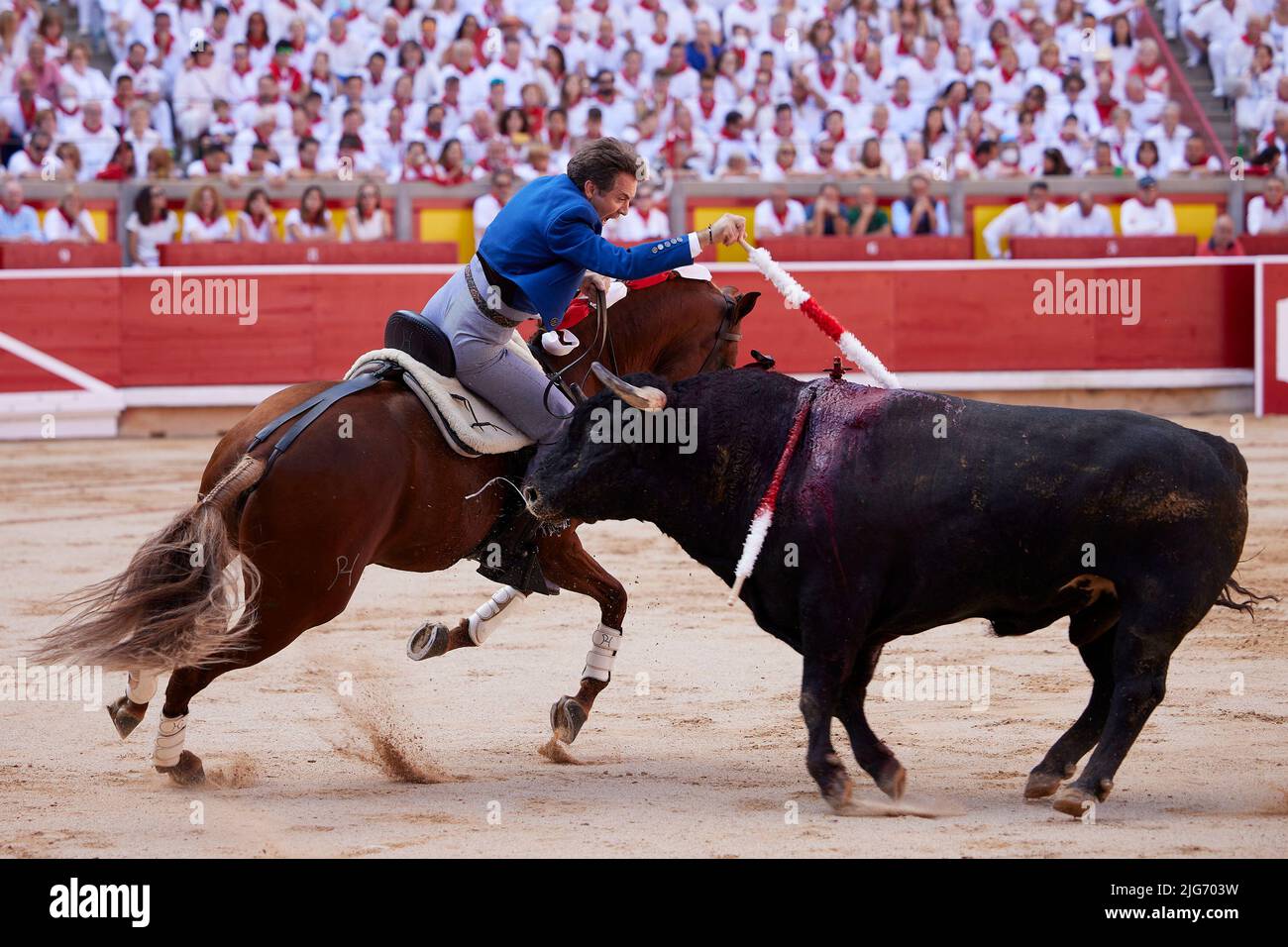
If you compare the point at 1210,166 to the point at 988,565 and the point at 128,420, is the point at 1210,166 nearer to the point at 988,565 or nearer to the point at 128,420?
the point at 128,420

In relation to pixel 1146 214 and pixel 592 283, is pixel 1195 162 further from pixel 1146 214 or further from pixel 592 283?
pixel 592 283

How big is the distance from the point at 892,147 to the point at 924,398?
11046 millimetres

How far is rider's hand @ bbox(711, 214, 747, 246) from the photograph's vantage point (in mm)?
5090

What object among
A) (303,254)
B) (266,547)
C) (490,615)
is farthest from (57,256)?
(266,547)

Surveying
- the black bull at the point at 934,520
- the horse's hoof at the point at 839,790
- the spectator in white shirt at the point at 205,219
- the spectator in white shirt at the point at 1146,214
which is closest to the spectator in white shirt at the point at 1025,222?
the spectator in white shirt at the point at 1146,214

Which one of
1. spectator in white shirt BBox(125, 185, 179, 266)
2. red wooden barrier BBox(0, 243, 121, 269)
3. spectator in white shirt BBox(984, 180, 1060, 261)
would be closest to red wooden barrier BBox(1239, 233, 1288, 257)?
spectator in white shirt BBox(984, 180, 1060, 261)

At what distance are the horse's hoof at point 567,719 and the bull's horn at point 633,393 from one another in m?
1.21

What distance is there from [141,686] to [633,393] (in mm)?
1700

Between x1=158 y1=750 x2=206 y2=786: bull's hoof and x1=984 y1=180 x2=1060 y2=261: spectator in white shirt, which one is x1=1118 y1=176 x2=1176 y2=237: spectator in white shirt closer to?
→ x1=984 y1=180 x2=1060 y2=261: spectator in white shirt

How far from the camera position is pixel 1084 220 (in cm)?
1495

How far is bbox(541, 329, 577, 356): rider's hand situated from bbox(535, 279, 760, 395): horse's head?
0.21 ft

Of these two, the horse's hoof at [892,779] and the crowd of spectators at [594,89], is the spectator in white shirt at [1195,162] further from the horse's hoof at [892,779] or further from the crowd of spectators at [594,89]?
the horse's hoof at [892,779]

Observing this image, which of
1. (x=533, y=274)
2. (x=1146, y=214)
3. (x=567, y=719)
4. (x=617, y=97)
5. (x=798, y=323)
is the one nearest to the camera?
(x=533, y=274)
